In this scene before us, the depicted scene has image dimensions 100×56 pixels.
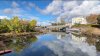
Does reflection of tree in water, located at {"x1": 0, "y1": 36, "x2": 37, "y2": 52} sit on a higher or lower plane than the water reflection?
higher

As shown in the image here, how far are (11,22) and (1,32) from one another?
22.2 ft

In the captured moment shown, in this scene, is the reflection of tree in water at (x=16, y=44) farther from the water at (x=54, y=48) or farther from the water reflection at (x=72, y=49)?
the water reflection at (x=72, y=49)

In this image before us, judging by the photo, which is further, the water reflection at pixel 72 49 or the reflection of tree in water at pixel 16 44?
the reflection of tree in water at pixel 16 44

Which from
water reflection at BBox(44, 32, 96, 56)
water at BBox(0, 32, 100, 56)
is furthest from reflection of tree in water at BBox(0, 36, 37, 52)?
water reflection at BBox(44, 32, 96, 56)

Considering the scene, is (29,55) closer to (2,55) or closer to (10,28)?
(2,55)

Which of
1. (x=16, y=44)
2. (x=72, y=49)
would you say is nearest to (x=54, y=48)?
(x=72, y=49)

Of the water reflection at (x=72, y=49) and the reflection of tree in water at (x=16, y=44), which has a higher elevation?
the reflection of tree in water at (x=16, y=44)

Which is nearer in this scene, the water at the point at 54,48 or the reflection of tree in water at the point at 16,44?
the water at the point at 54,48

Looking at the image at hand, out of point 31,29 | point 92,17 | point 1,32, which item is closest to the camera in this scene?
point 1,32

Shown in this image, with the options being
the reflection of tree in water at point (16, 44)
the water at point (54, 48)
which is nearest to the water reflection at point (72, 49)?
the water at point (54, 48)

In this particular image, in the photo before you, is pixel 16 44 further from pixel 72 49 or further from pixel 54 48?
pixel 72 49

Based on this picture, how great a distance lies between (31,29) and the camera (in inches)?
4149

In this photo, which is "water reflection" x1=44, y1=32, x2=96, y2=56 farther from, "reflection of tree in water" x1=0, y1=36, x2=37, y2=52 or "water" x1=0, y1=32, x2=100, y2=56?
"reflection of tree in water" x1=0, y1=36, x2=37, y2=52

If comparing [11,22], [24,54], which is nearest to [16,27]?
[11,22]
